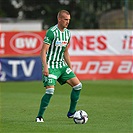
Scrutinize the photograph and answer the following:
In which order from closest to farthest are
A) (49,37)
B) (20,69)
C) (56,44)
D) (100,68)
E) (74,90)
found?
(49,37)
(56,44)
(74,90)
(20,69)
(100,68)

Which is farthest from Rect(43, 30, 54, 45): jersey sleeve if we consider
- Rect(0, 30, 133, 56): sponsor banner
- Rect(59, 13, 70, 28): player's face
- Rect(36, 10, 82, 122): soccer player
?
Rect(0, 30, 133, 56): sponsor banner

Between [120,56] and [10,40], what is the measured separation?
4634 millimetres

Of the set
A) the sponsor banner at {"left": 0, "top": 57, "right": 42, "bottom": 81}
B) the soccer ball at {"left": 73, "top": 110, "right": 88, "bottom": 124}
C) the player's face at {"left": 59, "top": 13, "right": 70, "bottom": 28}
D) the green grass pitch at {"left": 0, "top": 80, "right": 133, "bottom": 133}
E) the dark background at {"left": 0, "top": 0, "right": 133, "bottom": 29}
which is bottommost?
the dark background at {"left": 0, "top": 0, "right": 133, "bottom": 29}

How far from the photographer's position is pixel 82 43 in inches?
1063

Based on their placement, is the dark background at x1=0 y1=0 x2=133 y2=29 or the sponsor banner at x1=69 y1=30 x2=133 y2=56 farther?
the dark background at x1=0 y1=0 x2=133 y2=29

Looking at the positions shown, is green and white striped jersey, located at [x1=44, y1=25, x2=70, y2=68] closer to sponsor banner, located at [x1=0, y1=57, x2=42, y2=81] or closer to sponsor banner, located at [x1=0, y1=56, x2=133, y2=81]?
→ sponsor banner, located at [x1=0, y1=57, x2=42, y2=81]

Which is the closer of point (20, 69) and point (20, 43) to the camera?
point (20, 69)

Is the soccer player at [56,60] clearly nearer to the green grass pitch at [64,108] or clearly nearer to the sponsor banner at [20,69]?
the green grass pitch at [64,108]

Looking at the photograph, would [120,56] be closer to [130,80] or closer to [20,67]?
[130,80]

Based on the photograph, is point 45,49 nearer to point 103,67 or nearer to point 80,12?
point 103,67

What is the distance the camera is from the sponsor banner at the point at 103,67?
2688 cm

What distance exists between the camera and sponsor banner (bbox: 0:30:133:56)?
86.7ft

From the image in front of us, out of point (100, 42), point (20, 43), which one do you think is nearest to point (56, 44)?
point (20, 43)

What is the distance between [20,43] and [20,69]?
4.22ft
